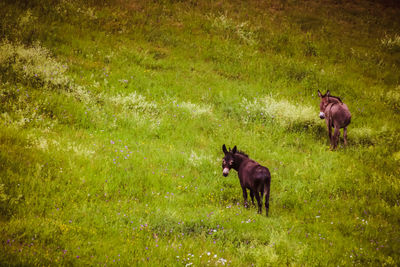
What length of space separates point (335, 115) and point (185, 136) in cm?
601

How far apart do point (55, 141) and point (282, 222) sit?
671 centimetres

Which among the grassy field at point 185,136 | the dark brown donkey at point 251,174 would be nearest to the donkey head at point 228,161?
the dark brown donkey at point 251,174

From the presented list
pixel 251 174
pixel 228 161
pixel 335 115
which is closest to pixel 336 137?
pixel 335 115

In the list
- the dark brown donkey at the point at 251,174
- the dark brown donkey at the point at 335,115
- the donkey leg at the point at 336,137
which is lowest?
the dark brown donkey at the point at 251,174

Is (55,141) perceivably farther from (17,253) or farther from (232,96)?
(232,96)

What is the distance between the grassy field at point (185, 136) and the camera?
6070mm

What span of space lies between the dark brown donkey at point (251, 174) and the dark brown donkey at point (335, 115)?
201 inches

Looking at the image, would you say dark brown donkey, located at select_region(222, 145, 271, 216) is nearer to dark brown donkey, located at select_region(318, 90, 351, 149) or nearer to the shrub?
dark brown donkey, located at select_region(318, 90, 351, 149)

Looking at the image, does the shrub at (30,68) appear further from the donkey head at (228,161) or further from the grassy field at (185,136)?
the donkey head at (228,161)

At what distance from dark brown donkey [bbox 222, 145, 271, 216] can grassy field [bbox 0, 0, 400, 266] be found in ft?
1.54

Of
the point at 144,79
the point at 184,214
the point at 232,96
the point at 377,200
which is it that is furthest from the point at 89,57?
the point at 377,200

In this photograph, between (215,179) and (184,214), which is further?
(215,179)

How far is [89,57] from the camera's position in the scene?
52.0ft

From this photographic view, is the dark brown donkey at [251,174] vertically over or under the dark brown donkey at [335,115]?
under
